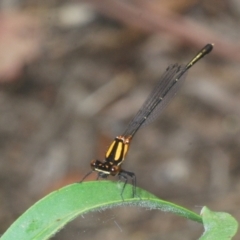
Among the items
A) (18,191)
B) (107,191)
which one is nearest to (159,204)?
(107,191)

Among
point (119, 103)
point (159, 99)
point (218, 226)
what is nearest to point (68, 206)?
point (218, 226)

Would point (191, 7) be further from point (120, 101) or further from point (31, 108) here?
point (31, 108)

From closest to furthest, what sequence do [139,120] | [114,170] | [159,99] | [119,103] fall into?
[114,170] → [139,120] → [159,99] → [119,103]

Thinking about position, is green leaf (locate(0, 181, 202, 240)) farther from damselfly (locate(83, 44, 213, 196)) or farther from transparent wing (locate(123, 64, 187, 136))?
transparent wing (locate(123, 64, 187, 136))

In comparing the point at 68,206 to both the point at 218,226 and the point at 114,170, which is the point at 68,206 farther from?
the point at 114,170

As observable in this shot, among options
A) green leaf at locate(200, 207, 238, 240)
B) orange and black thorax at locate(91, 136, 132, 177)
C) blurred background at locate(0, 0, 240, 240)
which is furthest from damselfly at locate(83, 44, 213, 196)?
blurred background at locate(0, 0, 240, 240)

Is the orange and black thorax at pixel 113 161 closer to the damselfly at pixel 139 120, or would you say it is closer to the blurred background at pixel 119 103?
the damselfly at pixel 139 120

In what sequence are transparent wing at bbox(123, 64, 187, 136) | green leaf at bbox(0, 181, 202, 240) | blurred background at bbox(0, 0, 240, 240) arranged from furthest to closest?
blurred background at bbox(0, 0, 240, 240) → transparent wing at bbox(123, 64, 187, 136) → green leaf at bbox(0, 181, 202, 240)
